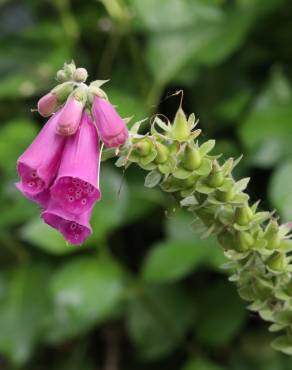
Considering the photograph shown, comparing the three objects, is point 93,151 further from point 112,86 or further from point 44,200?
→ point 112,86

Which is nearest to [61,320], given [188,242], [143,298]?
[143,298]

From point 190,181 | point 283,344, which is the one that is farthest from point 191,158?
point 283,344

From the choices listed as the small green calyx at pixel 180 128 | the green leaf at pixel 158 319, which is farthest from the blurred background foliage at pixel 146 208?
the small green calyx at pixel 180 128

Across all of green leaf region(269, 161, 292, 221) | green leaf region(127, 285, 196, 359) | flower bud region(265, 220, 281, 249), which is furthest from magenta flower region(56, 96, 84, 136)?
green leaf region(127, 285, 196, 359)

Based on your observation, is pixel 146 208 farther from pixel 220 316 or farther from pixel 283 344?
pixel 283 344

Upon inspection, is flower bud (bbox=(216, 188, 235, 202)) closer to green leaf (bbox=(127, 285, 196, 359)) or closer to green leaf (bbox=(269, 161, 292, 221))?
green leaf (bbox=(269, 161, 292, 221))

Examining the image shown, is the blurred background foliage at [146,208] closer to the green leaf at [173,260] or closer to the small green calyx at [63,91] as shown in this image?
the green leaf at [173,260]
